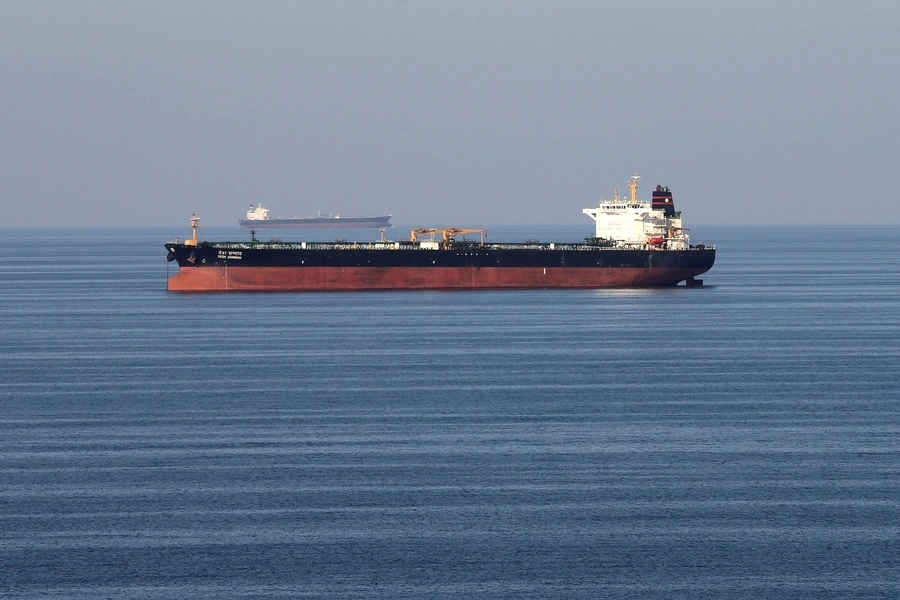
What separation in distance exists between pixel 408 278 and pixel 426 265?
1.62 m

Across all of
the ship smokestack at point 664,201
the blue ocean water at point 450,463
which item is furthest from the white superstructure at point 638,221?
the blue ocean water at point 450,463

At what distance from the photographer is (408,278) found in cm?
8200

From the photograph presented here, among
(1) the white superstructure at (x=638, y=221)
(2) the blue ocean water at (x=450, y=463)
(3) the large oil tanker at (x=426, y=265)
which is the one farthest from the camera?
(1) the white superstructure at (x=638, y=221)

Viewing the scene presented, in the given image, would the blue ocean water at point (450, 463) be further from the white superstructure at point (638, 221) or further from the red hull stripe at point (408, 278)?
the white superstructure at point (638, 221)

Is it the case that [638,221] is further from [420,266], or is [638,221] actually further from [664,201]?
[420,266]

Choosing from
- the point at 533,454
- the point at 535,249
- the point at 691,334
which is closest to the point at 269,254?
the point at 535,249

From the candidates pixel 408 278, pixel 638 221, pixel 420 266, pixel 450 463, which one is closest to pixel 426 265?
pixel 420 266

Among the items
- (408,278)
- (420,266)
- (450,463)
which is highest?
(420,266)

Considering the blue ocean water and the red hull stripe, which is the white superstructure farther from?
the blue ocean water

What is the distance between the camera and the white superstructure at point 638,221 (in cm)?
8869

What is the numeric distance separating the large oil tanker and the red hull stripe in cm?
7

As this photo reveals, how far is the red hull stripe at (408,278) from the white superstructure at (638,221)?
434 cm

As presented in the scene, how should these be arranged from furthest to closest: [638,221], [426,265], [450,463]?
[638,221], [426,265], [450,463]

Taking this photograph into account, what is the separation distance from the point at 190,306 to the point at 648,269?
31.7 m
